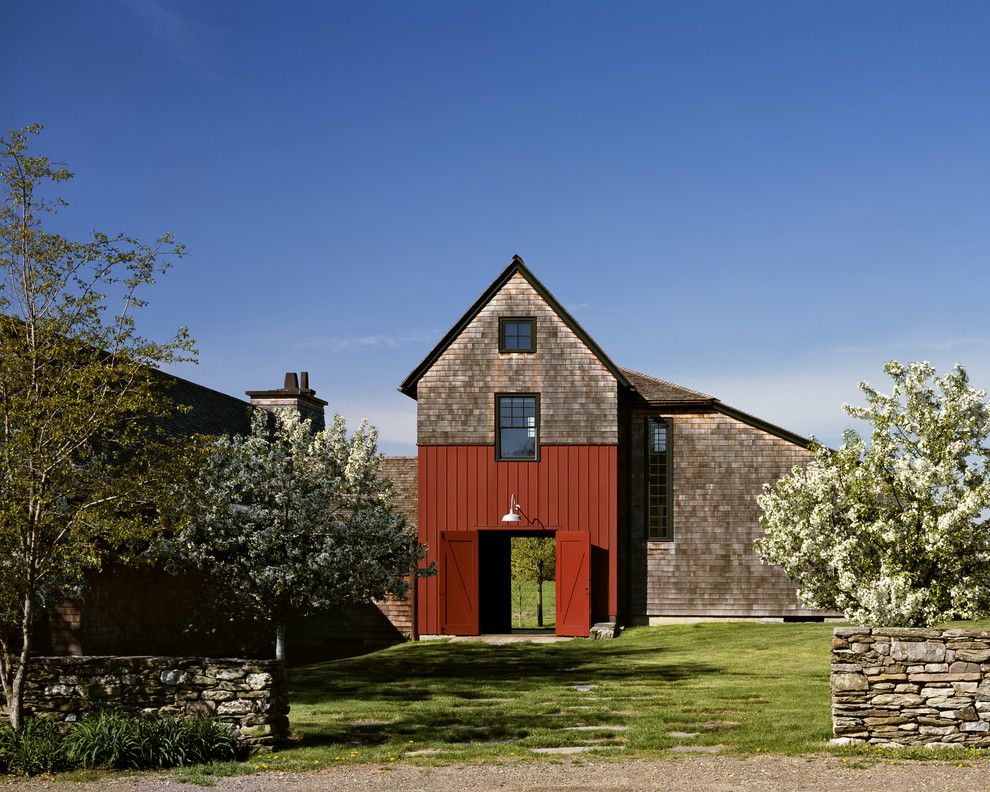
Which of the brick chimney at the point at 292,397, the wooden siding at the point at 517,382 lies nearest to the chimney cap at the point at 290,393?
the brick chimney at the point at 292,397

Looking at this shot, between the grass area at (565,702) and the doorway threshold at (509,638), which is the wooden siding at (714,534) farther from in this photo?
the doorway threshold at (509,638)

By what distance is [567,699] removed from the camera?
1834 cm

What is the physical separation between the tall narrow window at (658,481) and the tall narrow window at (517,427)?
11.1 ft

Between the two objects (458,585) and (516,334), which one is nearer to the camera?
(458,585)

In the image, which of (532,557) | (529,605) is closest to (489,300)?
(532,557)

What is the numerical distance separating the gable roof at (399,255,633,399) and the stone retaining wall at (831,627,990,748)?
17.0 m

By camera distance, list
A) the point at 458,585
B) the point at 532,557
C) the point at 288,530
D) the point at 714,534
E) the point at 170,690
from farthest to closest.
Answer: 1. the point at 532,557
2. the point at 714,534
3. the point at 458,585
4. the point at 288,530
5. the point at 170,690

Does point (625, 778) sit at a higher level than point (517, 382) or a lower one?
lower

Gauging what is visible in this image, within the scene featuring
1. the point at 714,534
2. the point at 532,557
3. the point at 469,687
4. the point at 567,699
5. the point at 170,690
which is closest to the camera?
the point at 170,690

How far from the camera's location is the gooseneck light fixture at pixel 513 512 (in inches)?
1179

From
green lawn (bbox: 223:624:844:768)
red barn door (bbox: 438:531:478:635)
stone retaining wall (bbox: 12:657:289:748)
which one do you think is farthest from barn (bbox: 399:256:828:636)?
stone retaining wall (bbox: 12:657:289:748)

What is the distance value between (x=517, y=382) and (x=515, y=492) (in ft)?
9.39

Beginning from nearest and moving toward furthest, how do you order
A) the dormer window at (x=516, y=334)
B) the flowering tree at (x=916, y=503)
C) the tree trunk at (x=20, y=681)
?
the tree trunk at (x=20, y=681) < the flowering tree at (x=916, y=503) < the dormer window at (x=516, y=334)

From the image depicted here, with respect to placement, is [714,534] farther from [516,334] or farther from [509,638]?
[516,334]
